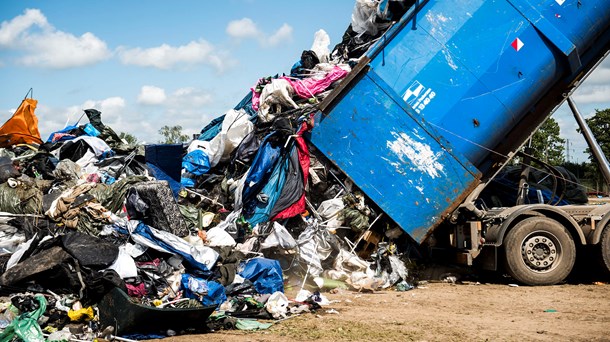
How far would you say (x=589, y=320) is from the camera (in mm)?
5332

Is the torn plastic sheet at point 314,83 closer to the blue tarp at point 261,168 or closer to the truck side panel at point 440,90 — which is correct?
the blue tarp at point 261,168

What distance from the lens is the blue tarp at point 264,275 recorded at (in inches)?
238

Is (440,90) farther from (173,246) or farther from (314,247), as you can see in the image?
(173,246)

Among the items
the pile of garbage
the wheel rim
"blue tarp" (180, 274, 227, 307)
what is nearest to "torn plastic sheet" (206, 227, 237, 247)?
the pile of garbage

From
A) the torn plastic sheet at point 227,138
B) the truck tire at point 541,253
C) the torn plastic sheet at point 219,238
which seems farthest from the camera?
the torn plastic sheet at point 227,138

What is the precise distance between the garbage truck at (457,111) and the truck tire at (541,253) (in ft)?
0.04

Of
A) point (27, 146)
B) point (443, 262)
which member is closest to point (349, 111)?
point (443, 262)

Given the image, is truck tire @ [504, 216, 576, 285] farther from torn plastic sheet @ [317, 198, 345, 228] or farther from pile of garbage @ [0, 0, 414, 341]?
torn plastic sheet @ [317, 198, 345, 228]

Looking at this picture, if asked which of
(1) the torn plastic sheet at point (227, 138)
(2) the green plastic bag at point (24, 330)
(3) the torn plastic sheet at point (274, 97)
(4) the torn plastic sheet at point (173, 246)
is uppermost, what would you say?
(3) the torn plastic sheet at point (274, 97)

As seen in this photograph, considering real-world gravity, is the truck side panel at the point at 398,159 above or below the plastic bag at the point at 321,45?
below

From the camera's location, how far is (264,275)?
20.1 ft

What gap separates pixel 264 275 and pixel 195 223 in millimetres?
1321

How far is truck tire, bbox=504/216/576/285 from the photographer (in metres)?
6.76

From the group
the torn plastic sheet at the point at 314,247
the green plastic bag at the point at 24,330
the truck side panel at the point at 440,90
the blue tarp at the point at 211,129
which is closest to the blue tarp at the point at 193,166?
the blue tarp at the point at 211,129
